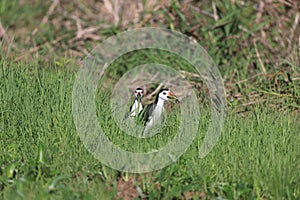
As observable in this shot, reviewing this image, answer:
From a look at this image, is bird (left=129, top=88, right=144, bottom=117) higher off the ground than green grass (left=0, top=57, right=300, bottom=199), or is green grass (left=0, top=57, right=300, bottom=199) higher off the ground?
bird (left=129, top=88, right=144, bottom=117)

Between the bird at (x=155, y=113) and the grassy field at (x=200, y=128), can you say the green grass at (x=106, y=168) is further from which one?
the bird at (x=155, y=113)

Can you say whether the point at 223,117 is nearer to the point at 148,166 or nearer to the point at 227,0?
the point at 148,166

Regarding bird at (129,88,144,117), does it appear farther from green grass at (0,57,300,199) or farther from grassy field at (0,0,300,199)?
green grass at (0,57,300,199)

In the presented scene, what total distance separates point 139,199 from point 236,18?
3.58 m

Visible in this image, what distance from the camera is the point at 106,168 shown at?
4355mm

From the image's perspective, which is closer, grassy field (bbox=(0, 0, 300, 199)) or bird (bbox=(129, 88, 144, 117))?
grassy field (bbox=(0, 0, 300, 199))

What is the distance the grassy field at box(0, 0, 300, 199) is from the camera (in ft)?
13.8

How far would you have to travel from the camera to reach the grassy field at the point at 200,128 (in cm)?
419

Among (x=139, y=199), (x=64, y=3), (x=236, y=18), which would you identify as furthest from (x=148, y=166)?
(x=64, y=3)

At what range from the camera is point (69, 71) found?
5.67 metres

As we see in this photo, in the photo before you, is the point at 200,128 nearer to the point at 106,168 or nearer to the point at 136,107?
the point at 136,107

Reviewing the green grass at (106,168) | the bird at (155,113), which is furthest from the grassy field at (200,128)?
the bird at (155,113)

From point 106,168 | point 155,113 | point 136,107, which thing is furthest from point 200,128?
point 106,168

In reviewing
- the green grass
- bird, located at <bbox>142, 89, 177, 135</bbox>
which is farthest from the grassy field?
bird, located at <bbox>142, 89, 177, 135</bbox>
